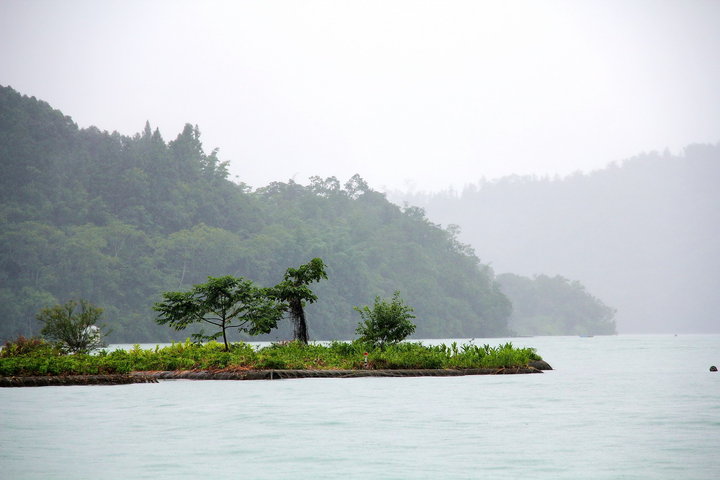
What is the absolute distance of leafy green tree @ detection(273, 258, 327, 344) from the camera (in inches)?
1350

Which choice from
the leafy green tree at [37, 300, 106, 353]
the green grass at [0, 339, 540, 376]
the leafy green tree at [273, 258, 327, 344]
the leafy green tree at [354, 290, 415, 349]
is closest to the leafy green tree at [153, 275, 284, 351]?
the leafy green tree at [273, 258, 327, 344]

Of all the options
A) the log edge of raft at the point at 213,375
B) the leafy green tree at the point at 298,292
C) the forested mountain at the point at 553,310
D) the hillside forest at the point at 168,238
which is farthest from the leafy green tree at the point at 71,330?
the forested mountain at the point at 553,310

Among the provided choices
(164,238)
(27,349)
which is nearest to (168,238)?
(164,238)

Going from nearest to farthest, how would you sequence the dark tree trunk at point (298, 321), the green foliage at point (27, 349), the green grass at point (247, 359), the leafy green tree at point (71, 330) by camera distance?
the green grass at point (247, 359)
the green foliage at point (27, 349)
the dark tree trunk at point (298, 321)
the leafy green tree at point (71, 330)

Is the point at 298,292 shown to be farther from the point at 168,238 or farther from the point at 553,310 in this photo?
the point at 553,310

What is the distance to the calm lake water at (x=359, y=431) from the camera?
13742 mm

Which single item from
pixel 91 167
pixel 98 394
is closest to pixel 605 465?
pixel 98 394

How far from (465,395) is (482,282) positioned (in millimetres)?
126491

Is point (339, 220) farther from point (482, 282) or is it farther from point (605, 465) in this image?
point (605, 465)

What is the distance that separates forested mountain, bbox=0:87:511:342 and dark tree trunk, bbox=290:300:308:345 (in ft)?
208

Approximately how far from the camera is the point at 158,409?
21.0m

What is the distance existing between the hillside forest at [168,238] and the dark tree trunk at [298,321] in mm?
62832

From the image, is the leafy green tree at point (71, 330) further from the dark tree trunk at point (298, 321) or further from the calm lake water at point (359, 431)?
the calm lake water at point (359, 431)

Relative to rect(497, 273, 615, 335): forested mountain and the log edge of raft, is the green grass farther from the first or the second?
rect(497, 273, 615, 335): forested mountain
